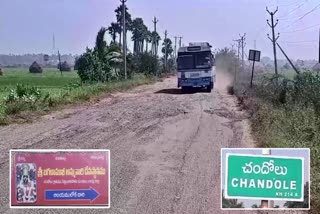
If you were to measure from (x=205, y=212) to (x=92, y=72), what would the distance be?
27874 mm

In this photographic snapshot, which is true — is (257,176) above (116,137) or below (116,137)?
above

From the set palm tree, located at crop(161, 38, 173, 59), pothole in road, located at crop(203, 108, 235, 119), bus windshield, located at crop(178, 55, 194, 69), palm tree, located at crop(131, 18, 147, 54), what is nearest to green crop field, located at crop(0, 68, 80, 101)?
bus windshield, located at crop(178, 55, 194, 69)

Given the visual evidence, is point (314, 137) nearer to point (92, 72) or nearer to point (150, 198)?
point (150, 198)

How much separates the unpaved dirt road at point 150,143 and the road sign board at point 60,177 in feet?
5.58

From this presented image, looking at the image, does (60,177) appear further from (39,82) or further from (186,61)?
(39,82)

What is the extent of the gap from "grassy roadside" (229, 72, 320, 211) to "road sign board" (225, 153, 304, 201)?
10.3 ft

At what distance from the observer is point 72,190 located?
309 centimetres

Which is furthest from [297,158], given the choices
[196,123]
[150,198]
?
[196,123]

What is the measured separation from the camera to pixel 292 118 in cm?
1350

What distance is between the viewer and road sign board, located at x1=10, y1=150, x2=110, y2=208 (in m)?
3.02

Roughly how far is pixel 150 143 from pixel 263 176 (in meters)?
8.34

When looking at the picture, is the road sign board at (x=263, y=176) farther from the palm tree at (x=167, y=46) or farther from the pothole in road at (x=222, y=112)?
the palm tree at (x=167, y=46)

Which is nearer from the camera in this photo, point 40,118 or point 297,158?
point 297,158

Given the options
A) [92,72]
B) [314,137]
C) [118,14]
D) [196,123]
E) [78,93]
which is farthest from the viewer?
[118,14]
